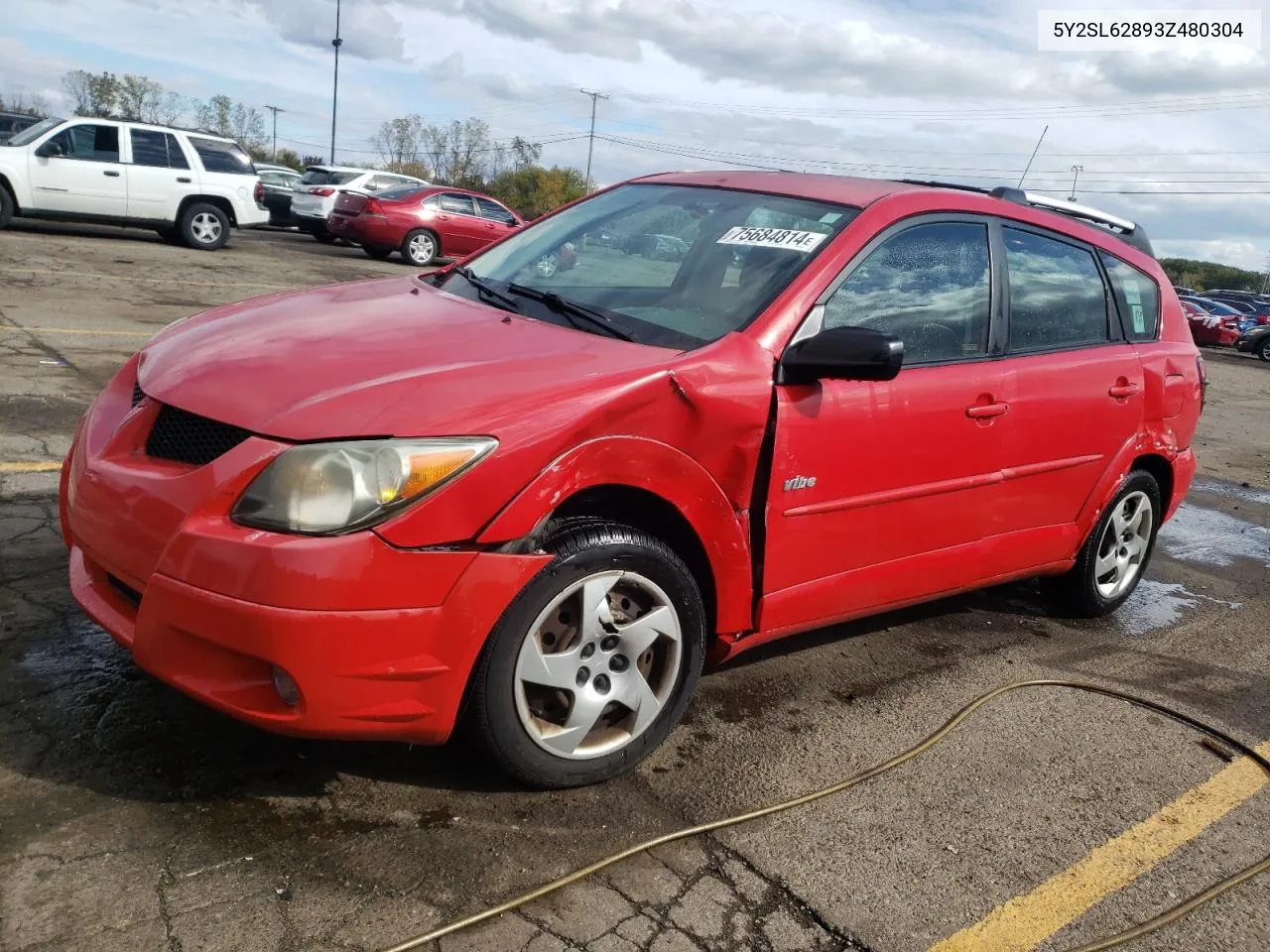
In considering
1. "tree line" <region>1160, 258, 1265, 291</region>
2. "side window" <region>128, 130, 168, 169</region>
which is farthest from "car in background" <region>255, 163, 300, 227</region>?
"tree line" <region>1160, 258, 1265, 291</region>

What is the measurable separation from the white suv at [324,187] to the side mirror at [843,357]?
19.8 metres

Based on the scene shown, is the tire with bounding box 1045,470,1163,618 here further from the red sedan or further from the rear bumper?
the red sedan

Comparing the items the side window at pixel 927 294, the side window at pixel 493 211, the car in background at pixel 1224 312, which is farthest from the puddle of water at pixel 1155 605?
the car in background at pixel 1224 312

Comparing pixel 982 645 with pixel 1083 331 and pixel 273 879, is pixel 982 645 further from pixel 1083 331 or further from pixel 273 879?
pixel 273 879

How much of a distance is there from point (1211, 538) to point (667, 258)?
4.76 m

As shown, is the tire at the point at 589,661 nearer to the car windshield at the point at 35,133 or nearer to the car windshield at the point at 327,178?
the car windshield at the point at 35,133

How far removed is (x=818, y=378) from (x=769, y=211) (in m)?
0.79

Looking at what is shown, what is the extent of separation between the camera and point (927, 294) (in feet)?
12.4

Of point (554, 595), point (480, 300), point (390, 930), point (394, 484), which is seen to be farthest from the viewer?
point (480, 300)

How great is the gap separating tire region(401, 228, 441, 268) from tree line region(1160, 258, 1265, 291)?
8201 cm

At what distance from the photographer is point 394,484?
8.27 feet

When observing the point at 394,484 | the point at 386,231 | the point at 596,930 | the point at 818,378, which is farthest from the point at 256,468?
the point at 386,231

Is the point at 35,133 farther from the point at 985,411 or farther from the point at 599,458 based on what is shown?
the point at 599,458

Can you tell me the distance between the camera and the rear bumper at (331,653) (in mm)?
2459
